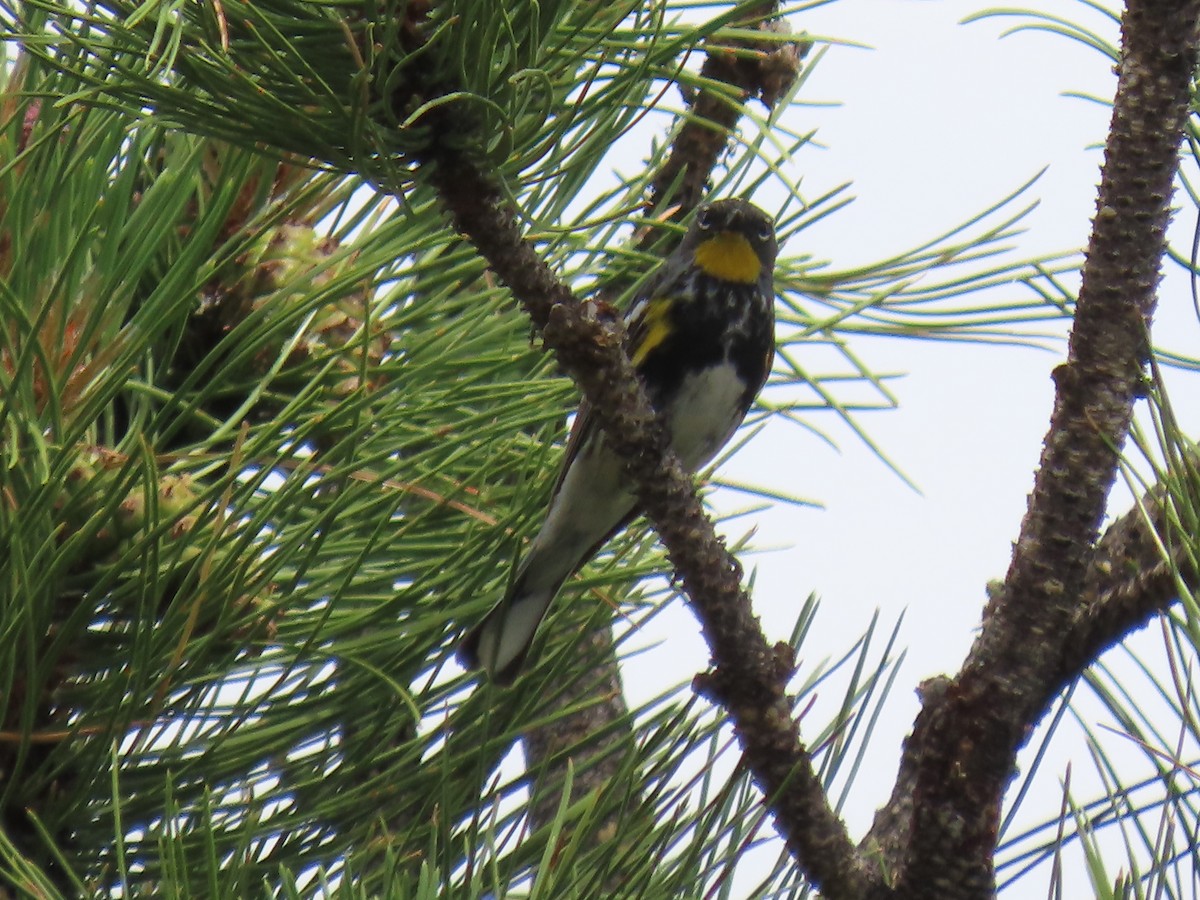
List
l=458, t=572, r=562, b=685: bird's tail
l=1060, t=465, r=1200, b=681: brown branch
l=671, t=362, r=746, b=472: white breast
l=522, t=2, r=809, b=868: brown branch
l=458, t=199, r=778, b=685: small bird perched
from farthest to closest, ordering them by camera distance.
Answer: l=671, t=362, r=746, b=472: white breast < l=458, t=199, r=778, b=685: small bird perched < l=522, t=2, r=809, b=868: brown branch < l=458, t=572, r=562, b=685: bird's tail < l=1060, t=465, r=1200, b=681: brown branch

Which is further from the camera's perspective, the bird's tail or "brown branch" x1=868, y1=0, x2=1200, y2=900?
the bird's tail

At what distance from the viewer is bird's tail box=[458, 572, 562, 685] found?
133 cm

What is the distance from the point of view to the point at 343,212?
1585 mm

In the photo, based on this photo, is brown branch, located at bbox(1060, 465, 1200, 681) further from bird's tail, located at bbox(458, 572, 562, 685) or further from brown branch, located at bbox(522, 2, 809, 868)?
brown branch, located at bbox(522, 2, 809, 868)

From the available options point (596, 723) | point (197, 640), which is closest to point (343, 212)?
point (197, 640)

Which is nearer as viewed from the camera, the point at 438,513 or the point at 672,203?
the point at 438,513

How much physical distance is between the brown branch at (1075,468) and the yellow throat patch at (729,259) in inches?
53.1

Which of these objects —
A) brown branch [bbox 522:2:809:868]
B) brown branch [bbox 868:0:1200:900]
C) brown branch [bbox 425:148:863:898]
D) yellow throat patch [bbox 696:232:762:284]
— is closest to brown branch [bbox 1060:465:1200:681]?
brown branch [bbox 868:0:1200:900]

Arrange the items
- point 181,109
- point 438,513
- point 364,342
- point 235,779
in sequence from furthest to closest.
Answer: point 438,513 → point 235,779 → point 364,342 → point 181,109

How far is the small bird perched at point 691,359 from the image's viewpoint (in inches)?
83.3

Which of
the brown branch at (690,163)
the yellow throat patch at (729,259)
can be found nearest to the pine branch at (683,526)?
the brown branch at (690,163)

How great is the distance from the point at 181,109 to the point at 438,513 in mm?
541

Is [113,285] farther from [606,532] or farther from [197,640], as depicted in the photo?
[606,532]

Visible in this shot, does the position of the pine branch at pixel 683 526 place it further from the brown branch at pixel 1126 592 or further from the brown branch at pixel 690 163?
the brown branch at pixel 690 163
